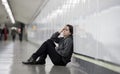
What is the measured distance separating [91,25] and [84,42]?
844 millimetres

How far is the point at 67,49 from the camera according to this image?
25.0 feet

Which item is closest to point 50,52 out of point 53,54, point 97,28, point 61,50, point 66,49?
point 53,54

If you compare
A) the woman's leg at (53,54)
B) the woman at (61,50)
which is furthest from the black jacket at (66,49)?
the woman's leg at (53,54)

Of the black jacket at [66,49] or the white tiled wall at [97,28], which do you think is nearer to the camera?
the white tiled wall at [97,28]

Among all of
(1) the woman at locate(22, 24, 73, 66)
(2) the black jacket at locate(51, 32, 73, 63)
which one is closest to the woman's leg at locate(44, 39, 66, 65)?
(1) the woman at locate(22, 24, 73, 66)

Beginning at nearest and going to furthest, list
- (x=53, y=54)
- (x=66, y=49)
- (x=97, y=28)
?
(x=97, y=28) < (x=66, y=49) < (x=53, y=54)

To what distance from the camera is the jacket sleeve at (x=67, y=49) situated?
25.0 ft

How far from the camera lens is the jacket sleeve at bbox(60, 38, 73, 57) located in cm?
761

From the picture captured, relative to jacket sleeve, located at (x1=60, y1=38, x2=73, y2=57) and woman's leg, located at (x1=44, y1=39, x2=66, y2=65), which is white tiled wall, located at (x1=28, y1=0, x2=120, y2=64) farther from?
woman's leg, located at (x1=44, y1=39, x2=66, y2=65)

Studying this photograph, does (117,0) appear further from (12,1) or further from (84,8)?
(12,1)

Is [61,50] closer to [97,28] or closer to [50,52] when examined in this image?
[50,52]

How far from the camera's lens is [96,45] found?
18.2 feet

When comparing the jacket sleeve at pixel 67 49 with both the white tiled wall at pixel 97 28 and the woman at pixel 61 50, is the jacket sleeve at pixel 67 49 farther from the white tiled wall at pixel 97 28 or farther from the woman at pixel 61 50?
the white tiled wall at pixel 97 28

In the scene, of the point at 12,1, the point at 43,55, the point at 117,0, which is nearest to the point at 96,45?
the point at 117,0
